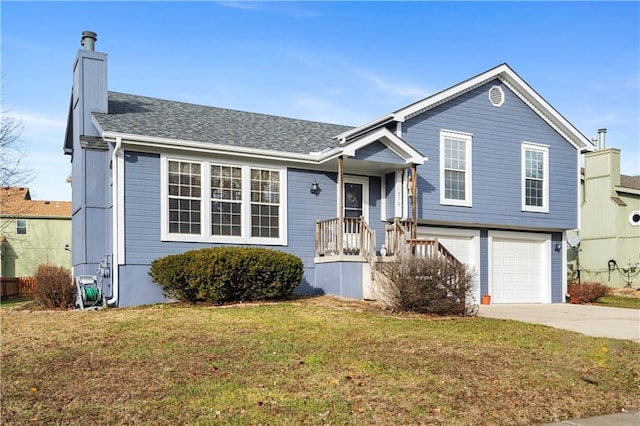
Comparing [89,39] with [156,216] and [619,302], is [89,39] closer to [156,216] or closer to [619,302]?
[156,216]

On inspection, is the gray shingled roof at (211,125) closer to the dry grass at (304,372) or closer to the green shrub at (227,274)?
the green shrub at (227,274)

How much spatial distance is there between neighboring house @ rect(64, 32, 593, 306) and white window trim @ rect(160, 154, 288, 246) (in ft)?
0.11

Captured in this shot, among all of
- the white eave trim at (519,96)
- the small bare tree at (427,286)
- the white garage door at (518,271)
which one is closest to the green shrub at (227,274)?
the small bare tree at (427,286)

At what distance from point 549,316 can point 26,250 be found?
2913 cm

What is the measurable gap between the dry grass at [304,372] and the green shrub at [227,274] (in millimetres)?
1800

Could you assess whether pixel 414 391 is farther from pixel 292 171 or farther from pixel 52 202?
pixel 52 202

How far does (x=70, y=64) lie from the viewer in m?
17.1

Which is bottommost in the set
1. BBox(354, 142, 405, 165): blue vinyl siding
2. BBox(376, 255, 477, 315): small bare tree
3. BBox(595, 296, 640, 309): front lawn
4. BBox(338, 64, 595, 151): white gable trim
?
BBox(595, 296, 640, 309): front lawn

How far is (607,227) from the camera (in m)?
25.5

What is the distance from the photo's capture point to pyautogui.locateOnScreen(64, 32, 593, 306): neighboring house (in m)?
13.9

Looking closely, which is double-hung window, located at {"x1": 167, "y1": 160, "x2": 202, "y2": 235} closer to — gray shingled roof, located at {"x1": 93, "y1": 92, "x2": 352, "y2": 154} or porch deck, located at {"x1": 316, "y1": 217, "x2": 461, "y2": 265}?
gray shingled roof, located at {"x1": 93, "y1": 92, "x2": 352, "y2": 154}

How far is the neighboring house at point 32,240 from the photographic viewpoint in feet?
109

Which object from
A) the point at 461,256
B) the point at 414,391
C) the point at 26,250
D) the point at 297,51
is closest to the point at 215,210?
the point at 297,51

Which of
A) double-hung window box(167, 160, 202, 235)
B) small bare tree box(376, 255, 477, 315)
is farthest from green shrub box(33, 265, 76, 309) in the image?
small bare tree box(376, 255, 477, 315)
